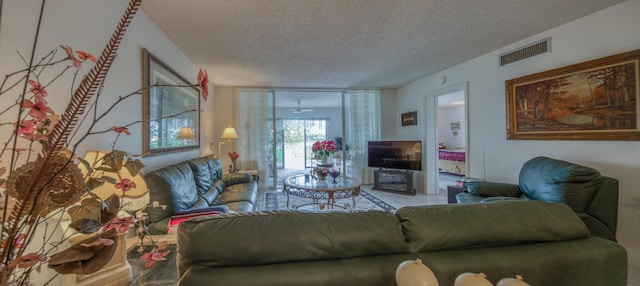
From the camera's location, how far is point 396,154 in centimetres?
471

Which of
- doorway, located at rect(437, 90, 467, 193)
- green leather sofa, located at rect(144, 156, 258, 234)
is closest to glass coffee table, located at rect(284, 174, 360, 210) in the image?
green leather sofa, located at rect(144, 156, 258, 234)

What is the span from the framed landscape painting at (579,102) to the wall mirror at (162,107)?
3599 millimetres

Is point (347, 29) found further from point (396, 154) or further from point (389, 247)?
point (396, 154)

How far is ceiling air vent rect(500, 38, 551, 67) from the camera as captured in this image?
8.34 feet

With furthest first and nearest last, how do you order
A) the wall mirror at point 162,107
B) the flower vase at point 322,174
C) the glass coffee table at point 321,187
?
the flower vase at point 322,174 < the glass coffee table at point 321,187 < the wall mirror at point 162,107

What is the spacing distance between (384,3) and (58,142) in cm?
221

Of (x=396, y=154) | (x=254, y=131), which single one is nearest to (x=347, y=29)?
(x=396, y=154)

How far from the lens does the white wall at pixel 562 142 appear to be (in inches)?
78.7

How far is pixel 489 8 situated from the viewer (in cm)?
207

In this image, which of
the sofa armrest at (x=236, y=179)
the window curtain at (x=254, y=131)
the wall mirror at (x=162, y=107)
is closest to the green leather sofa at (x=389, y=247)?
the wall mirror at (x=162, y=107)

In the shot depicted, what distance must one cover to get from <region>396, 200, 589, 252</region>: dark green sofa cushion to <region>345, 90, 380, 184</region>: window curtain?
A: 431 cm

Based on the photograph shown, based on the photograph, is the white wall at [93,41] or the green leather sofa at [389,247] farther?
the white wall at [93,41]

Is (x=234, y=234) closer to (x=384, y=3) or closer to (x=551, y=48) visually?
(x=384, y=3)

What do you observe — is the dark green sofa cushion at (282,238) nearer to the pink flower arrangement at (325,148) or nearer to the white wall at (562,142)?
the white wall at (562,142)
